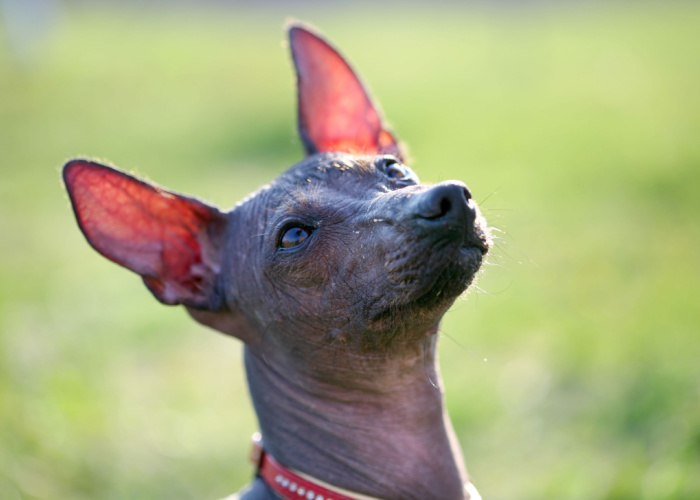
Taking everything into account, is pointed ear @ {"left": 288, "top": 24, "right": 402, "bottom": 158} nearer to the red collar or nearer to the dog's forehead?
the dog's forehead

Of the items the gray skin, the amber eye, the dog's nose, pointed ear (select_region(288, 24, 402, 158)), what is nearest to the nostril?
the dog's nose

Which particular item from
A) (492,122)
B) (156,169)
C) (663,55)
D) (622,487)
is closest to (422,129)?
(492,122)

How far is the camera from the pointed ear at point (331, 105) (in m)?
3.00

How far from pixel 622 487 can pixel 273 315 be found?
6.32 feet

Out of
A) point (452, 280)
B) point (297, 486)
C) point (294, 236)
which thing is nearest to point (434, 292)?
point (452, 280)

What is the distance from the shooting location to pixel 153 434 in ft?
15.4

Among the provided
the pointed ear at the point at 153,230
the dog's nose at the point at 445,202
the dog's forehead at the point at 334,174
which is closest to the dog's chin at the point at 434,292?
the dog's nose at the point at 445,202

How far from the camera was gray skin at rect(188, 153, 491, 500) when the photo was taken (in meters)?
2.26

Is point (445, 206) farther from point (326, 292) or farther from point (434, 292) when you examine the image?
point (326, 292)

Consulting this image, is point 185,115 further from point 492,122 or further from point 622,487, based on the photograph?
point 622,487

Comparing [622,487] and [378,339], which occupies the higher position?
[378,339]

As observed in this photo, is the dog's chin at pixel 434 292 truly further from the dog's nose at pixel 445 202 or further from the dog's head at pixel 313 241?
the dog's nose at pixel 445 202

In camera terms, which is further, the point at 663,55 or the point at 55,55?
the point at 55,55

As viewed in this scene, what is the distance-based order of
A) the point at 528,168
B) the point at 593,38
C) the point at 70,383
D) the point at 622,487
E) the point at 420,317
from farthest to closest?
the point at 593,38 → the point at 528,168 → the point at 70,383 → the point at 622,487 → the point at 420,317
